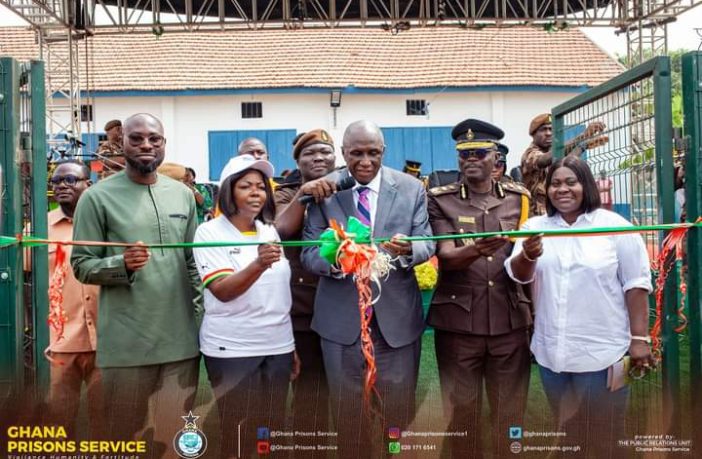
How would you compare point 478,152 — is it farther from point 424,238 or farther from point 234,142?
point 234,142

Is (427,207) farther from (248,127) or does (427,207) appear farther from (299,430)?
(248,127)

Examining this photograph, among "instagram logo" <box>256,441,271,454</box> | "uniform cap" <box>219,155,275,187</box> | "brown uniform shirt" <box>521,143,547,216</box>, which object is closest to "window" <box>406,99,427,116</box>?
"brown uniform shirt" <box>521,143,547,216</box>

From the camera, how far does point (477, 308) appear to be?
3.73m

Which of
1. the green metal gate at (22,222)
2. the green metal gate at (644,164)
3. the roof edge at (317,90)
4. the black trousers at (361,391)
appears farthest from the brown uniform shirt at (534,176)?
the roof edge at (317,90)

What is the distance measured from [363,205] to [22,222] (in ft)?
5.43

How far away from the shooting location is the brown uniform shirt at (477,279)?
3730 millimetres

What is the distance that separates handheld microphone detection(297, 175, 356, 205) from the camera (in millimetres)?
3691

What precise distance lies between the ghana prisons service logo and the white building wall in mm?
15258

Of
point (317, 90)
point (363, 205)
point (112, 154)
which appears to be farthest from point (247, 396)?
point (317, 90)

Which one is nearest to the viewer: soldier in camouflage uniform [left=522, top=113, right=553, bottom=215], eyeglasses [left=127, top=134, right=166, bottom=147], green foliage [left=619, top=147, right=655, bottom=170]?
eyeglasses [left=127, top=134, right=166, bottom=147]

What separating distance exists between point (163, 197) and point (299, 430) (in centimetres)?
131

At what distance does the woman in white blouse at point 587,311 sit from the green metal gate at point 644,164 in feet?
0.58

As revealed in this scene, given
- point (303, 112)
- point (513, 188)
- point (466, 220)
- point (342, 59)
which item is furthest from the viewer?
point (342, 59)

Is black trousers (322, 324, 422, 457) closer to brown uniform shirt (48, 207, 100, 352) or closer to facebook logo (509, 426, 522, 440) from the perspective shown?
facebook logo (509, 426, 522, 440)
